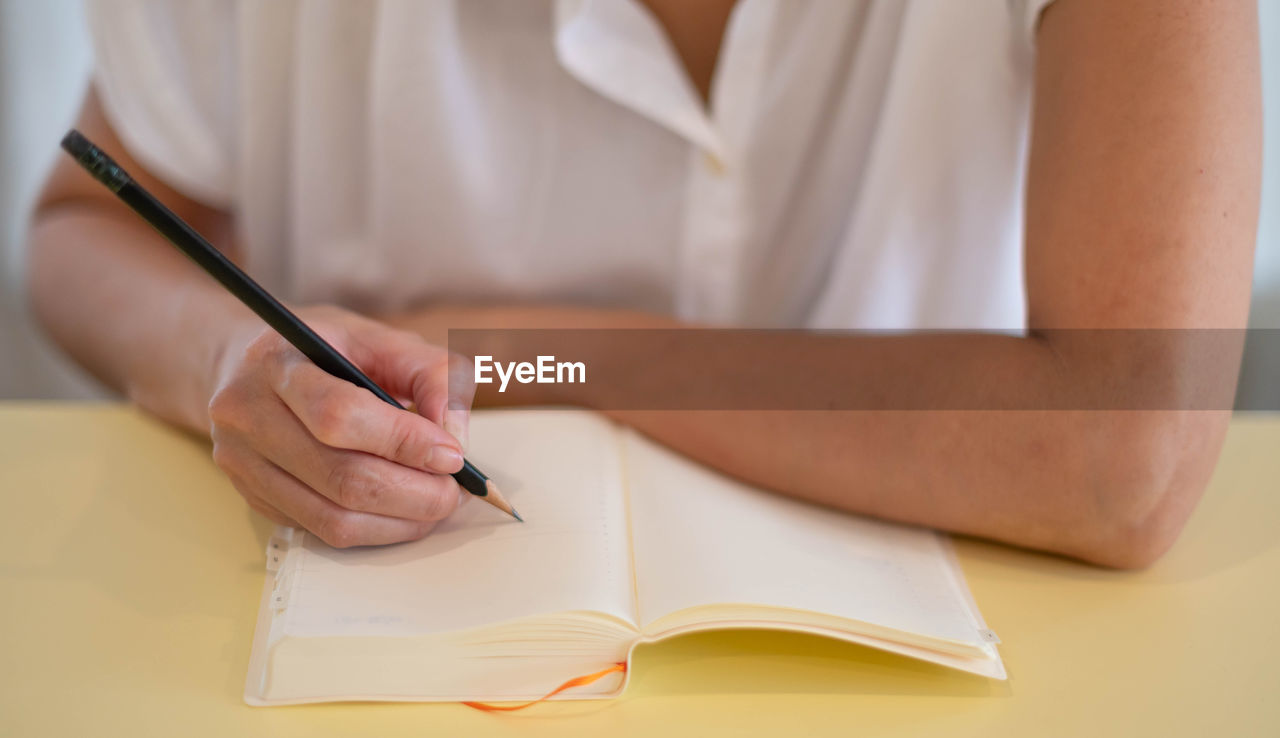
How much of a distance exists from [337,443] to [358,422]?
17 millimetres

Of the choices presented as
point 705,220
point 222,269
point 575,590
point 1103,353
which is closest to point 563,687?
point 575,590

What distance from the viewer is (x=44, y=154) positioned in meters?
1.64

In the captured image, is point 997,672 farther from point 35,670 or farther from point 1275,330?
point 1275,330

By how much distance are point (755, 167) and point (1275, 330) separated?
3.62ft

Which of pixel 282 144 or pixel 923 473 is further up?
pixel 282 144

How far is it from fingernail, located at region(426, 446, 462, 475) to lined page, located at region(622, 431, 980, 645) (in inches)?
4.6

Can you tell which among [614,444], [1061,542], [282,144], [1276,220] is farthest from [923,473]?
[1276,220]

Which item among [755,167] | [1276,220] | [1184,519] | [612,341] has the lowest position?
[1184,519]

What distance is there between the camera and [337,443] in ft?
1.71

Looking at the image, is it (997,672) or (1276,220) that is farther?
(1276,220)

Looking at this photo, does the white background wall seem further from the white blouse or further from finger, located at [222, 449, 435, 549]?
finger, located at [222, 449, 435, 549]

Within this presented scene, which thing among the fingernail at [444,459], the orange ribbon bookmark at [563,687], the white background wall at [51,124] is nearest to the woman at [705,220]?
the fingernail at [444,459]

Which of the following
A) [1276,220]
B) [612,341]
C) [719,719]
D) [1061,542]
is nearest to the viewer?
[719,719]

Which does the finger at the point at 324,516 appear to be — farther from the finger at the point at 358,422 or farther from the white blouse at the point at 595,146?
the white blouse at the point at 595,146
